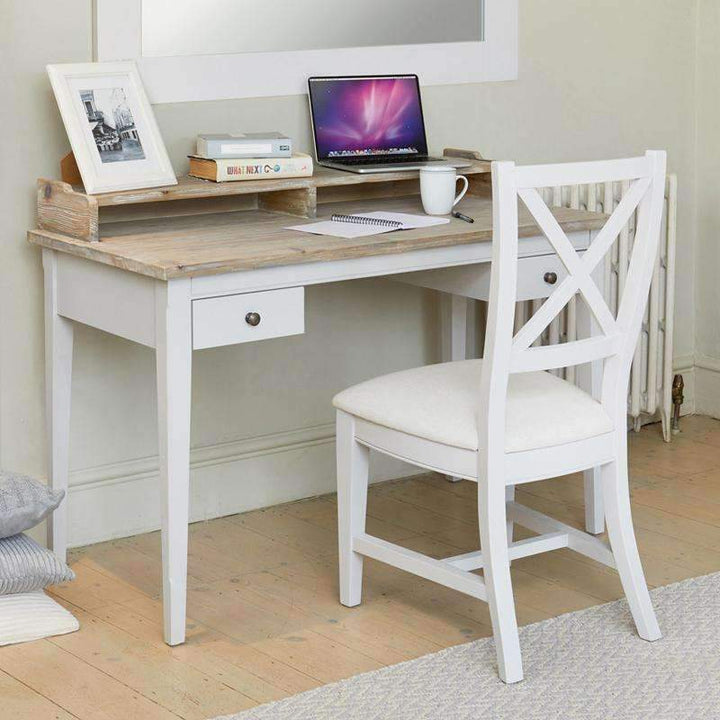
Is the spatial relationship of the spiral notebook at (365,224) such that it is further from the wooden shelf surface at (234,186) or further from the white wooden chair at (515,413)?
the white wooden chair at (515,413)

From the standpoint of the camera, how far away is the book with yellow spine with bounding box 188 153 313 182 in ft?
8.76

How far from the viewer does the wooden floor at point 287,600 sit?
226 centimetres

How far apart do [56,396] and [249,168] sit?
1.92 feet

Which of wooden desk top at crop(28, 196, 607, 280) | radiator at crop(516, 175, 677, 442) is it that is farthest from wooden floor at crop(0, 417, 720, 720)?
wooden desk top at crop(28, 196, 607, 280)

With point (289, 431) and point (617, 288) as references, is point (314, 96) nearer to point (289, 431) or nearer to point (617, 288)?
point (289, 431)

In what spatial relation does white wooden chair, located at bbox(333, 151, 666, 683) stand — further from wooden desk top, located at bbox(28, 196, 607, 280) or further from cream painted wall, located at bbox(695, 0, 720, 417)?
cream painted wall, located at bbox(695, 0, 720, 417)

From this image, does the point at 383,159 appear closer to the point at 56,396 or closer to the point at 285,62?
the point at 285,62

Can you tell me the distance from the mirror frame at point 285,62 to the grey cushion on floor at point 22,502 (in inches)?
32.5

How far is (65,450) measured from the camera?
2.69 metres

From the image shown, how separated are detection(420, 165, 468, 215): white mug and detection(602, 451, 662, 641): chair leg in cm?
67

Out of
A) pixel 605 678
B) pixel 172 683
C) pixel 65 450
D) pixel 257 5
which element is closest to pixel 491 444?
pixel 605 678

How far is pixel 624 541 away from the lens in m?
2.39

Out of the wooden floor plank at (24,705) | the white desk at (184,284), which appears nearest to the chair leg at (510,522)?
the white desk at (184,284)

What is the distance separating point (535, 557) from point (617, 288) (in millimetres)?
966
